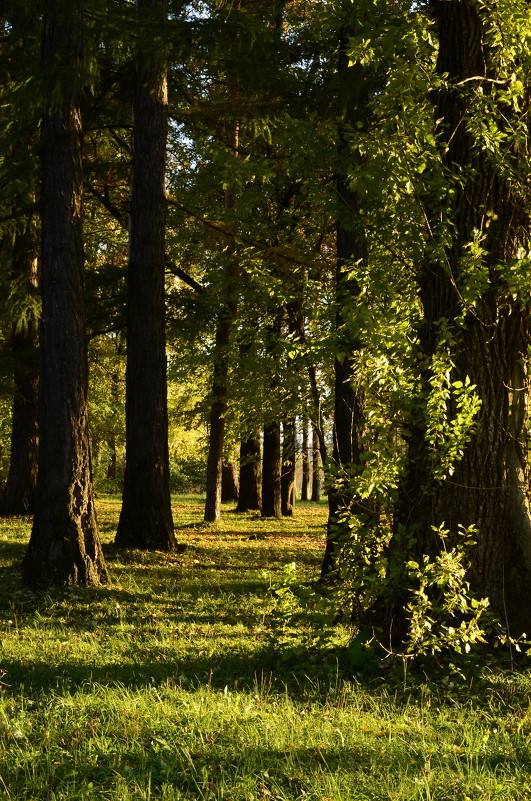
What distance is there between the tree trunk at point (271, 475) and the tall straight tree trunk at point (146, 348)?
8.57m

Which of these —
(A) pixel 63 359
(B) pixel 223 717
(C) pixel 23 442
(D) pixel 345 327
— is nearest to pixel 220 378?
(C) pixel 23 442

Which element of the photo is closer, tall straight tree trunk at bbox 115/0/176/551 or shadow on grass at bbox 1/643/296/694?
shadow on grass at bbox 1/643/296/694

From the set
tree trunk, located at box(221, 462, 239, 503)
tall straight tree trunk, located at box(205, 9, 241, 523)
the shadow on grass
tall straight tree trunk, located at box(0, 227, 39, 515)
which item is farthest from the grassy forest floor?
tree trunk, located at box(221, 462, 239, 503)

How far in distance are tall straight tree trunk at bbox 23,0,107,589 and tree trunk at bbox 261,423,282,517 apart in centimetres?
1158

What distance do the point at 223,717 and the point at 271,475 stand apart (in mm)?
16776

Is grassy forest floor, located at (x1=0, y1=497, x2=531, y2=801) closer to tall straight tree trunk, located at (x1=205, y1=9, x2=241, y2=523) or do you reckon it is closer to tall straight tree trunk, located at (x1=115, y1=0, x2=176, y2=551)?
tall straight tree trunk, located at (x1=115, y1=0, x2=176, y2=551)

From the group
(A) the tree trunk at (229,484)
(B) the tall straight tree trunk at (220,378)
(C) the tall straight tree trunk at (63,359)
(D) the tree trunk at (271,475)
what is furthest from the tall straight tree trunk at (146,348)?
(A) the tree trunk at (229,484)

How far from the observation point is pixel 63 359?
31.9 feet

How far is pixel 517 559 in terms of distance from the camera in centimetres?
643

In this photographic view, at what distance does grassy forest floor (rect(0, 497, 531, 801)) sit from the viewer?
3.84 m

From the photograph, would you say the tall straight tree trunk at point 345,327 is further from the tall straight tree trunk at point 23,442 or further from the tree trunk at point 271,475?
the tree trunk at point 271,475

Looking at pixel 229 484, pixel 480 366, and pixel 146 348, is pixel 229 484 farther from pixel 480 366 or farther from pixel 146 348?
pixel 480 366

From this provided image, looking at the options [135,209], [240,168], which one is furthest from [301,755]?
[135,209]

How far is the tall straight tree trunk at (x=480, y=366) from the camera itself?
253 inches
